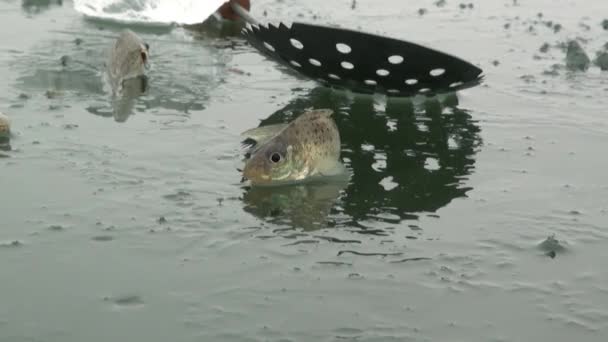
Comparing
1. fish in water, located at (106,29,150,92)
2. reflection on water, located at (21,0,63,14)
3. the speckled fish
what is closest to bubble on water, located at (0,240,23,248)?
the speckled fish

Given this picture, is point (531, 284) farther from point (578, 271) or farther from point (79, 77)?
point (79, 77)

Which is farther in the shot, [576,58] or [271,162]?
[576,58]

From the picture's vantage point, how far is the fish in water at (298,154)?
5.83m

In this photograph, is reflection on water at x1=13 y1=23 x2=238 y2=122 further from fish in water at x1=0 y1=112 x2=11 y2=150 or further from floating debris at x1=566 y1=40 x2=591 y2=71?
floating debris at x1=566 y1=40 x2=591 y2=71

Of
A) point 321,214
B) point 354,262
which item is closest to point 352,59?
point 321,214

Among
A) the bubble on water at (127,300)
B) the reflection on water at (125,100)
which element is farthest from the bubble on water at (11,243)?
the reflection on water at (125,100)

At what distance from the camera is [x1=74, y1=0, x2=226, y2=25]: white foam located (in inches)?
387

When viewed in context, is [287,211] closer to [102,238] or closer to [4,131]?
[102,238]

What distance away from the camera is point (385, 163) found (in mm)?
6574

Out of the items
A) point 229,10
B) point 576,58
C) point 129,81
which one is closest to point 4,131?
point 129,81

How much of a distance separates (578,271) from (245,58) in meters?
4.53

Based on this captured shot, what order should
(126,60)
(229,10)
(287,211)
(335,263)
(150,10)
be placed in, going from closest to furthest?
(335,263), (287,211), (126,60), (150,10), (229,10)

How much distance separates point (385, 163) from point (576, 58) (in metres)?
3.07

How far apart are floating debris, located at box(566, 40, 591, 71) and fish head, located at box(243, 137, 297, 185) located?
12.6 ft
